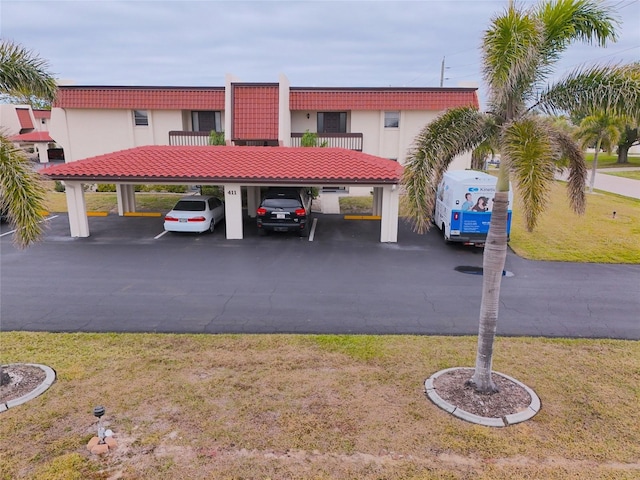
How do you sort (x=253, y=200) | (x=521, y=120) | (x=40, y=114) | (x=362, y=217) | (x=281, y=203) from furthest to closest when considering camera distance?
(x=40, y=114), (x=253, y=200), (x=362, y=217), (x=281, y=203), (x=521, y=120)

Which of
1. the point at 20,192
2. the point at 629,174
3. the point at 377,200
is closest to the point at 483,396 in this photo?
the point at 20,192

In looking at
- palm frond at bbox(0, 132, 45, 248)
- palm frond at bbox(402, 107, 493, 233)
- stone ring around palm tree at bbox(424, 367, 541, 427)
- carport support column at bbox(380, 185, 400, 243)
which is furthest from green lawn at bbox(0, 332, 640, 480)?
carport support column at bbox(380, 185, 400, 243)

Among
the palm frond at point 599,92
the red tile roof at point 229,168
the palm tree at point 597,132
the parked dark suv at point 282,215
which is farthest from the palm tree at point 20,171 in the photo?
the palm tree at point 597,132

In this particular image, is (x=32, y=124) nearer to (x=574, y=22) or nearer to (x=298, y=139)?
(x=298, y=139)

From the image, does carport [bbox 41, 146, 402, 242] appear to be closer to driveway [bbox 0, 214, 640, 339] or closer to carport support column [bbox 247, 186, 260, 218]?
driveway [bbox 0, 214, 640, 339]

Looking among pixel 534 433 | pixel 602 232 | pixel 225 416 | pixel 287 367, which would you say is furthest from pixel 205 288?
pixel 602 232

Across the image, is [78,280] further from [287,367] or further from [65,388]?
[287,367]
